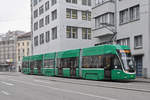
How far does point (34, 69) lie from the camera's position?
4462 centimetres

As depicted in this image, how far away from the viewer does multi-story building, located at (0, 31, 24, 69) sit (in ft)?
339

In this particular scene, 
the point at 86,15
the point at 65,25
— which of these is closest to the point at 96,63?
the point at 65,25

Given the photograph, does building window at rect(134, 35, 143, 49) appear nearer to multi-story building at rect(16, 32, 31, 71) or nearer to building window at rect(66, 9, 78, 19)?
building window at rect(66, 9, 78, 19)

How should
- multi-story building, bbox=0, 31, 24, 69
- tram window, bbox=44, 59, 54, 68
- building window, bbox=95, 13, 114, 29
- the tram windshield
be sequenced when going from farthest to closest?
1. multi-story building, bbox=0, 31, 24, 69
2. tram window, bbox=44, 59, 54, 68
3. building window, bbox=95, 13, 114, 29
4. the tram windshield

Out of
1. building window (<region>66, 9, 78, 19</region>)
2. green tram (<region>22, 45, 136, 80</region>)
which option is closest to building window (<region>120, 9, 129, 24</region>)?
green tram (<region>22, 45, 136, 80</region>)

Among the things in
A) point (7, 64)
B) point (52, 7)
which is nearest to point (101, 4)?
point (52, 7)

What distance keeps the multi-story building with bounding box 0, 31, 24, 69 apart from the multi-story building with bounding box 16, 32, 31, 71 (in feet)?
8.70

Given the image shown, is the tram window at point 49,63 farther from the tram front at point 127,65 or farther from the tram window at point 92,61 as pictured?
the tram front at point 127,65

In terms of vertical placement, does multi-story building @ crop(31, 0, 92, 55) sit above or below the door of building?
above

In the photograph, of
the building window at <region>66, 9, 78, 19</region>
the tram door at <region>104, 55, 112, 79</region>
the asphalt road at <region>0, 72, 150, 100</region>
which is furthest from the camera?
the building window at <region>66, 9, 78, 19</region>

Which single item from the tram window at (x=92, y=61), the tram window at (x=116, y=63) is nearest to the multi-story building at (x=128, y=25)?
the tram window at (x=92, y=61)

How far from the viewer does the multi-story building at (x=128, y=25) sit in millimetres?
29656

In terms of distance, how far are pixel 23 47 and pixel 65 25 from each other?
49982 mm

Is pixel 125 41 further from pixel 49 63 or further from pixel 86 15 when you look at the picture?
pixel 86 15
